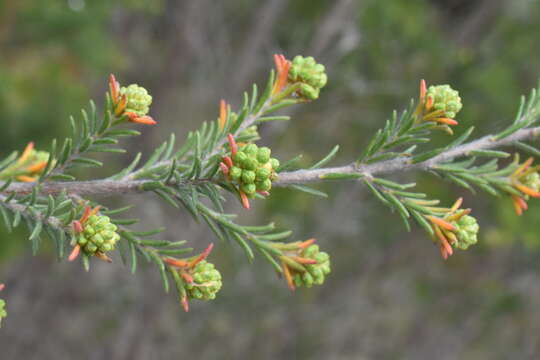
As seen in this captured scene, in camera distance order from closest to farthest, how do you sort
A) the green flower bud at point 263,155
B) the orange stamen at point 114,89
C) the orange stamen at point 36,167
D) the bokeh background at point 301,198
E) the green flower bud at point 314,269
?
the green flower bud at point 263,155 → the orange stamen at point 114,89 → the green flower bud at point 314,269 → the orange stamen at point 36,167 → the bokeh background at point 301,198

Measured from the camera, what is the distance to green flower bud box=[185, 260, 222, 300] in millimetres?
1165

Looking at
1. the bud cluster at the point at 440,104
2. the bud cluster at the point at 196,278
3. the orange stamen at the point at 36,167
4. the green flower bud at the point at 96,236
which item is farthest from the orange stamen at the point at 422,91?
the orange stamen at the point at 36,167

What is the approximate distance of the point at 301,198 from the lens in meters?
7.84

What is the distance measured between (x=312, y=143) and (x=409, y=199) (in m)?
7.06

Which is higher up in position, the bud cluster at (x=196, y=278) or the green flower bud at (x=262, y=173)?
the green flower bud at (x=262, y=173)

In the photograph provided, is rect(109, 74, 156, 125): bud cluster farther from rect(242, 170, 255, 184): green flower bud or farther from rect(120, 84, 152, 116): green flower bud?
rect(242, 170, 255, 184): green flower bud

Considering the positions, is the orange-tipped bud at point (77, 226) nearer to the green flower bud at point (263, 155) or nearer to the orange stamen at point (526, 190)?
the green flower bud at point (263, 155)

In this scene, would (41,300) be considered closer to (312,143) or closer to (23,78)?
(23,78)

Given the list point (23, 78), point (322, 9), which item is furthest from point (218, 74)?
point (23, 78)

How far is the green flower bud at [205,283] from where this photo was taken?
3.82ft

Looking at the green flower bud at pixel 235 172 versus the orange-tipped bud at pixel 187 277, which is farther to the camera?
the orange-tipped bud at pixel 187 277

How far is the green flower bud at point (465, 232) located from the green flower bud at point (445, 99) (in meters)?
0.28

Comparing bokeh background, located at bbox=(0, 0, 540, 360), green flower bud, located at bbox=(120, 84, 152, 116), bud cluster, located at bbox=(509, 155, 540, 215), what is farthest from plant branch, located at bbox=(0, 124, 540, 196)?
bokeh background, located at bbox=(0, 0, 540, 360)

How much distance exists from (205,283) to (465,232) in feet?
2.21
